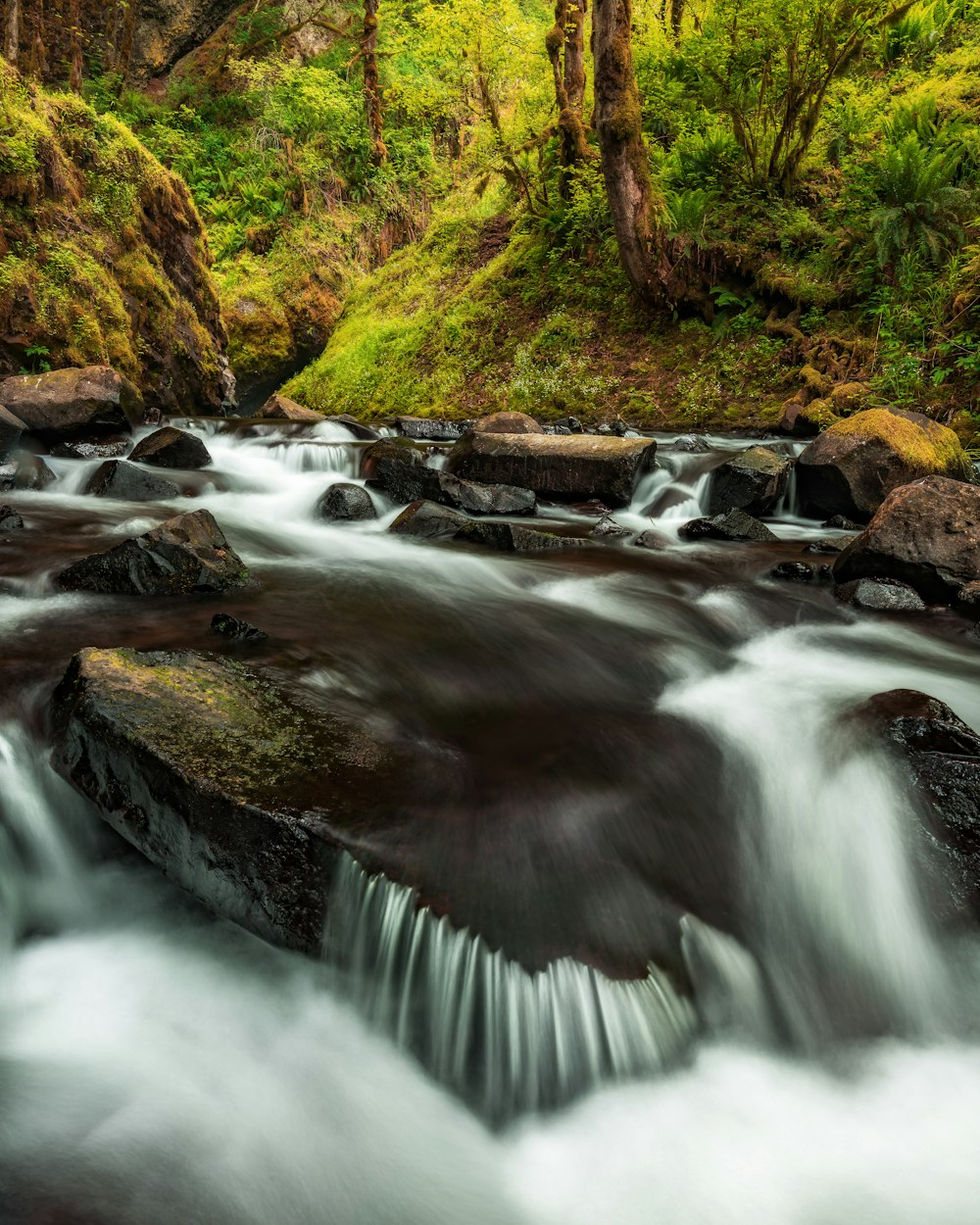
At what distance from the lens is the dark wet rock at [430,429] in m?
12.1

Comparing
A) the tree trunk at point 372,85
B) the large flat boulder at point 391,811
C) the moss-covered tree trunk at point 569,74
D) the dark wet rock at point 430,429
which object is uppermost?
the tree trunk at point 372,85

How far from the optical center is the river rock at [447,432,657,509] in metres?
7.79

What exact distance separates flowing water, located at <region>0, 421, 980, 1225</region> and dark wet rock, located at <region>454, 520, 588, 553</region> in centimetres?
270

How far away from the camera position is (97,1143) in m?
1.65

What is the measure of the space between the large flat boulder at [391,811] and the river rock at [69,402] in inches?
293

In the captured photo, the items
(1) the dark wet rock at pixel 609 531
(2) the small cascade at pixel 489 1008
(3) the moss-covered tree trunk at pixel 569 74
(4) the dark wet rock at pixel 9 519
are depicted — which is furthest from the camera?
(3) the moss-covered tree trunk at pixel 569 74

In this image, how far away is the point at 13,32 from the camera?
13016 mm

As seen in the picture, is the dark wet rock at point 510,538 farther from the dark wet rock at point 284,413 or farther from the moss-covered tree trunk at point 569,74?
the moss-covered tree trunk at point 569,74

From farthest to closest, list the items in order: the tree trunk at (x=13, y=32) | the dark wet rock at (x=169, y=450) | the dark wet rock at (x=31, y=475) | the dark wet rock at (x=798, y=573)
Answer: the tree trunk at (x=13, y=32), the dark wet rock at (x=169, y=450), the dark wet rock at (x=31, y=475), the dark wet rock at (x=798, y=573)

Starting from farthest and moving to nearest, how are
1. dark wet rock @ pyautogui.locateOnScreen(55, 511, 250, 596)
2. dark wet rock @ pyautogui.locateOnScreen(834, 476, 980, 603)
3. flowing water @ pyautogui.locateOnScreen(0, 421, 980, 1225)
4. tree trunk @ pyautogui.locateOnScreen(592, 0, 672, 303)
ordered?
tree trunk @ pyautogui.locateOnScreen(592, 0, 672, 303) → dark wet rock @ pyautogui.locateOnScreen(834, 476, 980, 603) → dark wet rock @ pyautogui.locateOnScreen(55, 511, 250, 596) → flowing water @ pyautogui.locateOnScreen(0, 421, 980, 1225)

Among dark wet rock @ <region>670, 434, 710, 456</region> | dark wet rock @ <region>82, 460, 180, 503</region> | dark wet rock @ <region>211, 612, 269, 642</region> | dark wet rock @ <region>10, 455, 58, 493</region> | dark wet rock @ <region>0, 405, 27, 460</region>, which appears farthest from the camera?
dark wet rock @ <region>670, 434, 710, 456</region>

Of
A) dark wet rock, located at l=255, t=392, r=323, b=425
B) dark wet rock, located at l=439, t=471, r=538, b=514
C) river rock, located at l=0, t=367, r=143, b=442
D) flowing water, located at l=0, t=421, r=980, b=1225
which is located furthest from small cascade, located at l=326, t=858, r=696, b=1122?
dark wet rock, located at l=255, t=392, r=323, b=425

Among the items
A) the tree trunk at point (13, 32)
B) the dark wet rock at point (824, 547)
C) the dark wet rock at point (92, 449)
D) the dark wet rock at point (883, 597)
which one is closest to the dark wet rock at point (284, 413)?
the dark wet rock at point (92, 449)

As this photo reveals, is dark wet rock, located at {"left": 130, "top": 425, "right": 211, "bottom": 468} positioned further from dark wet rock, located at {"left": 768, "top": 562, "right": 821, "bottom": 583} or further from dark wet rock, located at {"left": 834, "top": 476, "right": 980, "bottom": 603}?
dark wet rock, located at {"left": 834, "top": 476, "right": 980, "bottom": 603}
